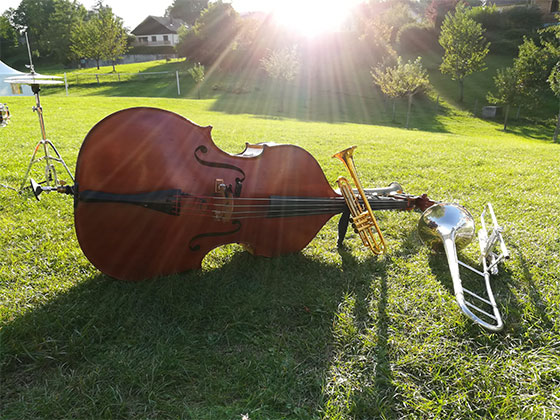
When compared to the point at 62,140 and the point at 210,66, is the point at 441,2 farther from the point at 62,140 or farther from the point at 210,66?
the point at 62,140

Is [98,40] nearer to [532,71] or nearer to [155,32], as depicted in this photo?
[155,32]

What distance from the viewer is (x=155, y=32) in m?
55.8

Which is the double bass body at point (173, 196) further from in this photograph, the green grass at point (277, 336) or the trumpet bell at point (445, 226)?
the trumpet bell at point (445, 226)

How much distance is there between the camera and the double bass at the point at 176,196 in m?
2.16

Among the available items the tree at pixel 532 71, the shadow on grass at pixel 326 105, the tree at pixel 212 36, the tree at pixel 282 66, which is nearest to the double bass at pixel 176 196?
the shadow on grass at pixel 326 105

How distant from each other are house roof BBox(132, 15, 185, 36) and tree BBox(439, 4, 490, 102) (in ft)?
144

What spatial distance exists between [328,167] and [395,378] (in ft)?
13.8

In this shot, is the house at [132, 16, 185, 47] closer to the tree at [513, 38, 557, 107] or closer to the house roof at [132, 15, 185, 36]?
the house roof at [132, 15, 185, 36]

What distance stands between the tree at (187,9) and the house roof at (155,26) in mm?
5425

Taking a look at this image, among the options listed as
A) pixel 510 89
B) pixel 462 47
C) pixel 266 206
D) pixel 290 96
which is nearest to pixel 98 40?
pixel 290 96

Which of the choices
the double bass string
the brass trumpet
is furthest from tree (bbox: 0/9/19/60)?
the brass trumpet

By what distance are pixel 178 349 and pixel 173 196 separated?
2.97 ft

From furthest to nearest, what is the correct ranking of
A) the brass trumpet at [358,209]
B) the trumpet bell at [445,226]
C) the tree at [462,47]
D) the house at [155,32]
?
1. the house at [155,32]
2. the tree at [462,47]
3. the trumpet bell at [445,226]
4. the brass trumpet at [358,209]

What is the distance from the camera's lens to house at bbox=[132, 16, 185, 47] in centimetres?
5541
